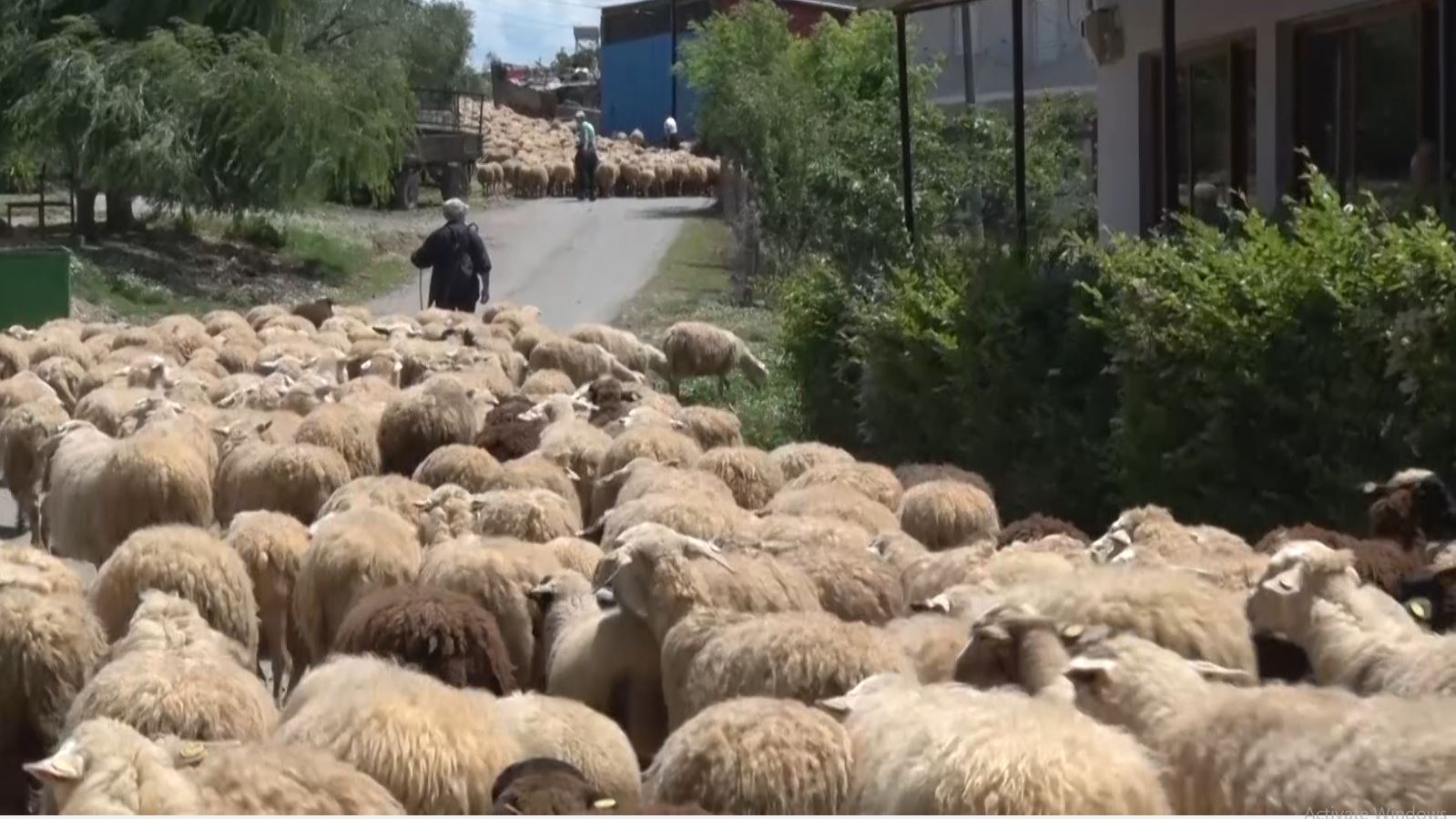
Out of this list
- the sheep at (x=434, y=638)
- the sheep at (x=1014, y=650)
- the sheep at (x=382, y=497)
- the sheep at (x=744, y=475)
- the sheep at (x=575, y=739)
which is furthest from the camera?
the sheep at (x=744, y=475)

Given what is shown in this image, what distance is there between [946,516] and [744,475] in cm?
142

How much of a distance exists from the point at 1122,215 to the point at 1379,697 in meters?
14.1

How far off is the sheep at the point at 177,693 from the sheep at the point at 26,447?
260 inches

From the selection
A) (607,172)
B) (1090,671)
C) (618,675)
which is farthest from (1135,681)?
(607,172)

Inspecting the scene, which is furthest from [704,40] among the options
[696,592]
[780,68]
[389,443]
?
[696,592]

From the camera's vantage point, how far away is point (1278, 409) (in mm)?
9844

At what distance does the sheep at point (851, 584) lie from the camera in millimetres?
7641

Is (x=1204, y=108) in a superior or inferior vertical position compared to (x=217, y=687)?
superior

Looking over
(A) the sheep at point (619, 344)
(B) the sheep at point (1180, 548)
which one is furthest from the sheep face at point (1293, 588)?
(A) the sheep at point (619, 344)

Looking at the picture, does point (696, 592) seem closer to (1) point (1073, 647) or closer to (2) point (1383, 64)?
(1) point (1073, 647)

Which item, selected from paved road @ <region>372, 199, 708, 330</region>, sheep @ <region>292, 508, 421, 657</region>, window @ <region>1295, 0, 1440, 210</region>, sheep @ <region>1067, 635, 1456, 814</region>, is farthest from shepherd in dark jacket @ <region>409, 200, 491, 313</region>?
sheep @ <region>1067, 635, 1456, 814</region>

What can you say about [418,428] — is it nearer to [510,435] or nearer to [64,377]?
[510,435]

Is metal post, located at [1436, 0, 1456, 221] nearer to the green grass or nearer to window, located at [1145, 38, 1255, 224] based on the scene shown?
window, located at [1145, 38, 1255, 224]

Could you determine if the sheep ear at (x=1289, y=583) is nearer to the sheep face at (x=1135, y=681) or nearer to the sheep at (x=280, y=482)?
the sheep face at (x=1135, y=681)
